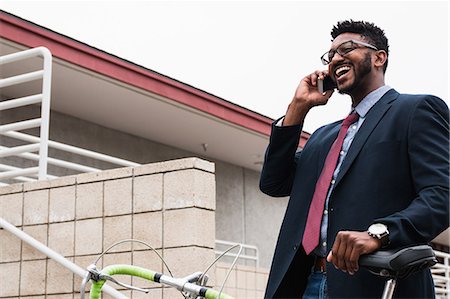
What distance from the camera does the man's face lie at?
2488mm

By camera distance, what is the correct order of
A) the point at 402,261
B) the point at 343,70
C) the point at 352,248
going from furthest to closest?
the point at 343,70, the point at 352,248, the point at 402,261

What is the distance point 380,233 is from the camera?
206 cm

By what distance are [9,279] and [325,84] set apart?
313 centimetres

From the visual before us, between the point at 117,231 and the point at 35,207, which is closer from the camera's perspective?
the point at 117,231

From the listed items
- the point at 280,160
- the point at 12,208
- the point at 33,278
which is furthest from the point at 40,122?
the point at 280,160

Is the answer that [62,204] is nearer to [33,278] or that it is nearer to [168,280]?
[33,278]

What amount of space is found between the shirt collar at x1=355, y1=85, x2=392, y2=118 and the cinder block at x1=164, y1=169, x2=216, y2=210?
2.01 metres

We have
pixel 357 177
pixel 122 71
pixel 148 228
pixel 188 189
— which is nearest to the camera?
pixel 357 177

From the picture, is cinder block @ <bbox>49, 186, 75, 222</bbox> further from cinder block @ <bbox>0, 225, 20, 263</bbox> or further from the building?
the building

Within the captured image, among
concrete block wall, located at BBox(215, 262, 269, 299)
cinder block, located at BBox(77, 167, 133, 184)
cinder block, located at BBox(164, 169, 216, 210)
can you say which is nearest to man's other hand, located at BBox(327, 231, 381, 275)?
cinder block, located at BBox(164, 169, 216, 210)

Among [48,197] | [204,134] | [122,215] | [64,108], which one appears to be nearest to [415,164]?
[122,215]

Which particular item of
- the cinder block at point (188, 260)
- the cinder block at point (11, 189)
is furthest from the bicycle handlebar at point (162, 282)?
the cinder block at point (11, 189)

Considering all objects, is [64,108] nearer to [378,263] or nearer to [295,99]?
[295,99]

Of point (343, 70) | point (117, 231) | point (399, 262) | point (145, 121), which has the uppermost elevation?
point (145, 121)
